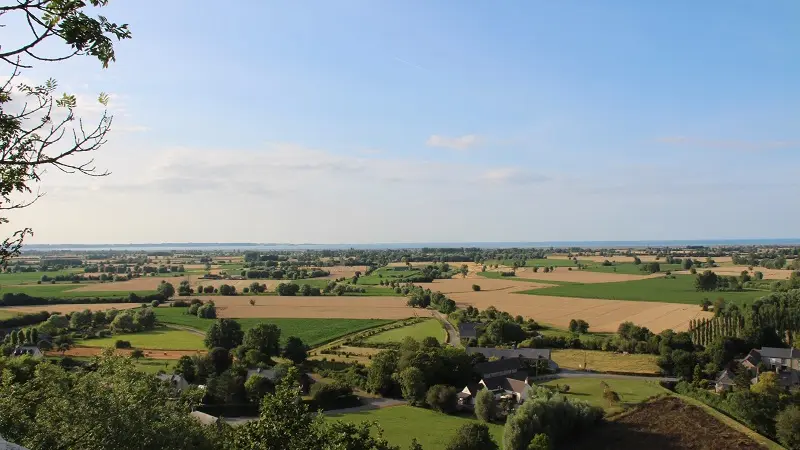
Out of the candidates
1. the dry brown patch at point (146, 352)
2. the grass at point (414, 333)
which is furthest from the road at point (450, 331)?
the dry brown patch at point (146, 352)

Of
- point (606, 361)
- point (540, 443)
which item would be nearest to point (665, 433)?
point (540, 443)

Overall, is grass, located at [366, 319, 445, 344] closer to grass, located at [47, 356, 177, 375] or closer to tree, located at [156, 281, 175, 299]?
grass, located at [47, 356, 177, 375]

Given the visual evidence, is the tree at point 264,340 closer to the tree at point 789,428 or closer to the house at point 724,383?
the house at point 724,383

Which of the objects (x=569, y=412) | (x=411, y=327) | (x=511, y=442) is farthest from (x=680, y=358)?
(x=411, y=327)

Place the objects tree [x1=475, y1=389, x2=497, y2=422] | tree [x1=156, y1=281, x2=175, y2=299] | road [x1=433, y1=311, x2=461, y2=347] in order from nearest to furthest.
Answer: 1. tree [x1=475, y1=389, x2=497, y2=422]
2. road [x1=433, y1=311, x2=461, y2=347]
3. tree [x1=156, y1=281, x2=175, y2=299]

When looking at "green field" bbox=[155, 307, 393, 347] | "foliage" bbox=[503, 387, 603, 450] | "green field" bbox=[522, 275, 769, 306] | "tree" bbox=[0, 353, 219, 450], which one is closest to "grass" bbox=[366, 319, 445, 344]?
"green field" bbox=[155, 307, 393, 347]

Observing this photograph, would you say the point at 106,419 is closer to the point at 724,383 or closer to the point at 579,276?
the point at 724,383
